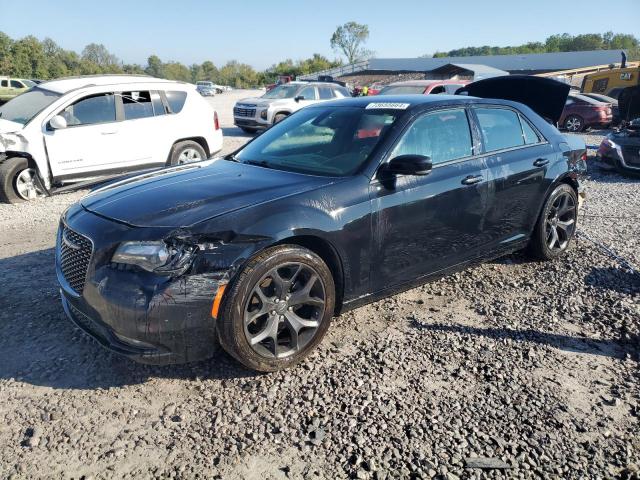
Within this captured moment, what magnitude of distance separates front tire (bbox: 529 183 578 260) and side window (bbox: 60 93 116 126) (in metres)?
6.44

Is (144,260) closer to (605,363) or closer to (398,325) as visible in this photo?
(398,325)

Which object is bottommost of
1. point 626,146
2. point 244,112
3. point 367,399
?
point 367,399

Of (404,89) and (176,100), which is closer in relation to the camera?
(176,100)

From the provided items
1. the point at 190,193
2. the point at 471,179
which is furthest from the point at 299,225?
the point at 471,179

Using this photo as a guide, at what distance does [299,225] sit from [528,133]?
2.86 meters

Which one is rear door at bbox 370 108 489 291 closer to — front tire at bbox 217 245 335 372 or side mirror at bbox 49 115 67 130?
front tire at bbox 217 245 335 372

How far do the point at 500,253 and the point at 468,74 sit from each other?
34.0 meters

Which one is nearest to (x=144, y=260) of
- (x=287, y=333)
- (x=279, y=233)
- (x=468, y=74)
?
(x=279, y=233)

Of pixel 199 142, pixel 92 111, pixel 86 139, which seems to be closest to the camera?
A: pixel 86 139

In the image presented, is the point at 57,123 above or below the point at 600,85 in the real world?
above

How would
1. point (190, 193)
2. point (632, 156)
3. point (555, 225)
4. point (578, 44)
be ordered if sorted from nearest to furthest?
point (190, 193) → point (555, 225) → point (632, 156) → point (578, 44)

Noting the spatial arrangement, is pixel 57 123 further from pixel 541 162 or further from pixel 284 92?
pixel 284 92

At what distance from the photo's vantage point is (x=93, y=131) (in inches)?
305

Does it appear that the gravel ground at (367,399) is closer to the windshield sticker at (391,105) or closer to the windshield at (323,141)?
the windshield at (323,141)
